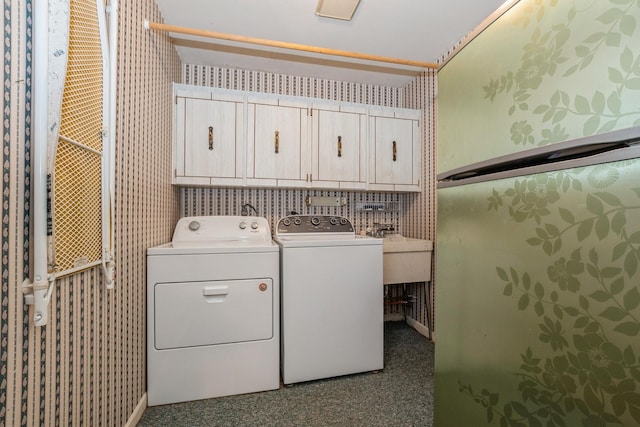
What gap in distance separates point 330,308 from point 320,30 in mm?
2027

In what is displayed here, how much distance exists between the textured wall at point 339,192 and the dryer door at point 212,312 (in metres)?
1.01

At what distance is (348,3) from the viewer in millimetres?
1735

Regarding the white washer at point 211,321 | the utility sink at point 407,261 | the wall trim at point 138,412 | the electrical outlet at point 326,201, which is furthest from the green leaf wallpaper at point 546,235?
the electrical outlet at point 326,201

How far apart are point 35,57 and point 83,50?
8.7 inches

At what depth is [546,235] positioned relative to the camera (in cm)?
64

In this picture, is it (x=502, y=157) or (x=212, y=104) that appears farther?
(x=212, y=104)

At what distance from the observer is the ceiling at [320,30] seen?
1794mm

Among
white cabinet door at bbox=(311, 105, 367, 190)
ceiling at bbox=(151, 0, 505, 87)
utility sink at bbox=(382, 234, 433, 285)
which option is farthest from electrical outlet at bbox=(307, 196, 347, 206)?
ceiling at bbox=(151, 0, 505, 87)

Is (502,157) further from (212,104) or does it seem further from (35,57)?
(212,104)

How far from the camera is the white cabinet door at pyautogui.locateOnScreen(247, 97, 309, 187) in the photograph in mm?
2295

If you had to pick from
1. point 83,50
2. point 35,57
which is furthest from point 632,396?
point 83,50

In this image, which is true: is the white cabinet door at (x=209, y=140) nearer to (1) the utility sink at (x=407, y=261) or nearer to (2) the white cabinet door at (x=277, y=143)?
(2) the white cabinet door at (x=277, y=143)

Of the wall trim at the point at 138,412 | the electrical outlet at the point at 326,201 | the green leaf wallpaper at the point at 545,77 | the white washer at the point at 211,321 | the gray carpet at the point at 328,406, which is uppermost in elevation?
the green leaf wallpaper at the point at 545,77

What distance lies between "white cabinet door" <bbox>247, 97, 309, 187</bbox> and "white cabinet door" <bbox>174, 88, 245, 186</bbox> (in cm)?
11
